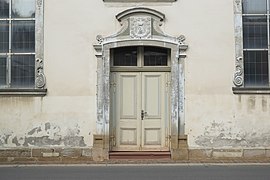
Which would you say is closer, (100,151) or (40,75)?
(100,151)

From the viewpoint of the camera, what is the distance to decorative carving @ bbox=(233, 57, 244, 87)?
15.2 metres

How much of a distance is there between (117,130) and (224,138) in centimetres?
321

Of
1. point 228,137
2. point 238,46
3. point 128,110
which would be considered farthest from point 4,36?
point 228,137

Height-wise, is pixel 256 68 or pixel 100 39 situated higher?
pixel 100 39

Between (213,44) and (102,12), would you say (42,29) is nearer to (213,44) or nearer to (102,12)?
(102,12)

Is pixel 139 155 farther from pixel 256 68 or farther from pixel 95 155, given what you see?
pixel 256 68

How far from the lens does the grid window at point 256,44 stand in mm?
15384

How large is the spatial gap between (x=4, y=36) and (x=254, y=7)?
7.56m

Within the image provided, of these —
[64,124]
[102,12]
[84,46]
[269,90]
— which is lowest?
[64,124]

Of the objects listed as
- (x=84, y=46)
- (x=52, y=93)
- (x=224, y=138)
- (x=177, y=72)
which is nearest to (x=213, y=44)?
(x=177, y=72)

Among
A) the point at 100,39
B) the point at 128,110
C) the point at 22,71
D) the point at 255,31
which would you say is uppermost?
the point at 255,31

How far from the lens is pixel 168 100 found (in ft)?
51.3

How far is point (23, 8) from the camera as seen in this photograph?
612 inches
